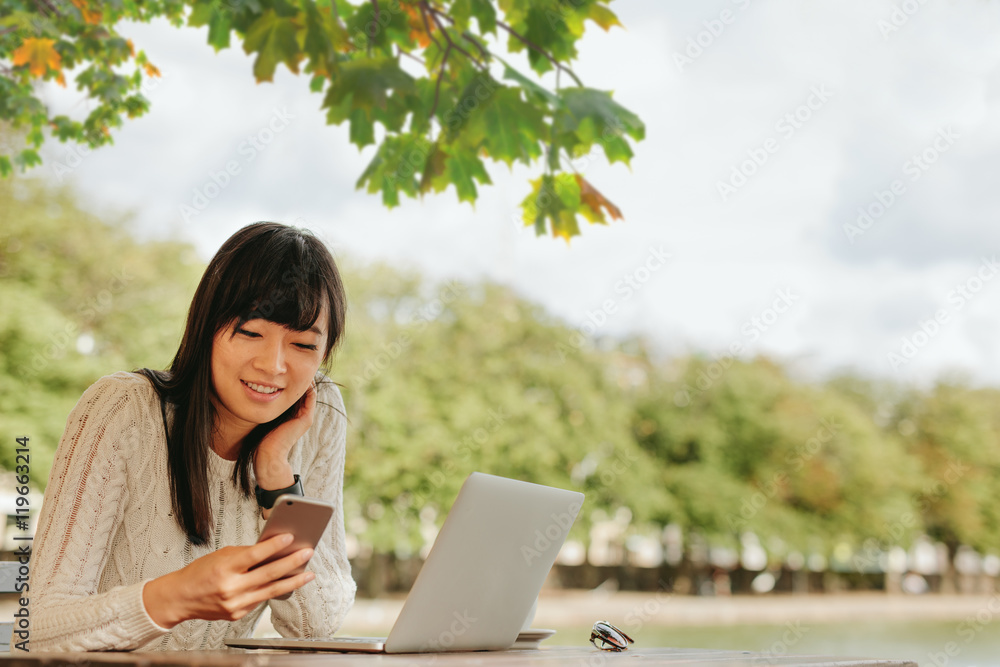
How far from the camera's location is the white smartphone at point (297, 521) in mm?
960

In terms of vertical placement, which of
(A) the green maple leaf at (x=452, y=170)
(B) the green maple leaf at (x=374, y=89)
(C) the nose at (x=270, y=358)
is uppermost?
(B) the green maple leaf at (x=374, y=89)

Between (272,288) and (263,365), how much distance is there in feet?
0.40

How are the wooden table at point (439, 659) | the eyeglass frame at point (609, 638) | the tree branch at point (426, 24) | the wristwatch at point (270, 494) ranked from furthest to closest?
the tree branch at point (426, 24), the wristwatch at point (270, 494), the eyeglass frame at point (609, 638), the wooden table at point (439, 659)

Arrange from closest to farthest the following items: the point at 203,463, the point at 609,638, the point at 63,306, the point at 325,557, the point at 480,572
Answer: the point at 480,572, the point at 609,638, the point at 203,463, the point at 325,557, the point at 63,306

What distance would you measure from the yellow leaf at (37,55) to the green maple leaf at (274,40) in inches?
67.1

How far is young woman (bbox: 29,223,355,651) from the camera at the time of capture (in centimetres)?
120

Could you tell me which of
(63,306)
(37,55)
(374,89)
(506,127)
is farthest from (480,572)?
(63,306)

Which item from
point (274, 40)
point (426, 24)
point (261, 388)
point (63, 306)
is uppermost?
point (63, 306)

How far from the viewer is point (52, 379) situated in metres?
11.7

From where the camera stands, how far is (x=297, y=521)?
39.0 inches

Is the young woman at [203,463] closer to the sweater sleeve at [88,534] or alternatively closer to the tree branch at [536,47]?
the sweater sleeve at [88,534]

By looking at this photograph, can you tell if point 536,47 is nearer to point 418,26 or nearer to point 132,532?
point 418,26

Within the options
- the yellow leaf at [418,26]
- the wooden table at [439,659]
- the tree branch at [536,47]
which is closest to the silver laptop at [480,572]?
the wooden table at [439,659]

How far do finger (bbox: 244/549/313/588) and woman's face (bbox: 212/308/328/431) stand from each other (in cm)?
45
